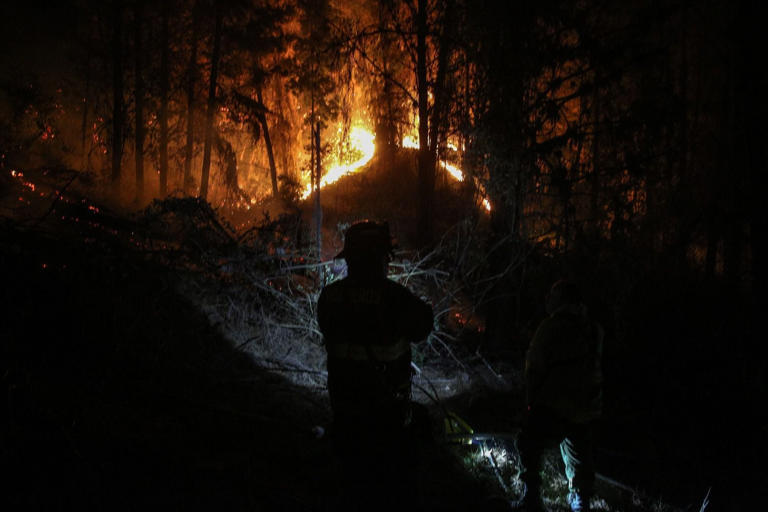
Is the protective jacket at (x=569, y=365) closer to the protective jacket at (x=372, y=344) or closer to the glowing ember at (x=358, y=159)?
the protective jacket at (x=372, y=344)

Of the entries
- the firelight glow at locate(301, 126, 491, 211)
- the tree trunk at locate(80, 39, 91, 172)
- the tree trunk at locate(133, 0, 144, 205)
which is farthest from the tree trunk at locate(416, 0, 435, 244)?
Result: the tree trunk at locate(80, 39, 91, 172)

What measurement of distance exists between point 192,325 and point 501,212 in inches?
220

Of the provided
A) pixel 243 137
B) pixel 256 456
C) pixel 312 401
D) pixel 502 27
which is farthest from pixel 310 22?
pixel 256 456

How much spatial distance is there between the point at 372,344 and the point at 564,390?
187cm

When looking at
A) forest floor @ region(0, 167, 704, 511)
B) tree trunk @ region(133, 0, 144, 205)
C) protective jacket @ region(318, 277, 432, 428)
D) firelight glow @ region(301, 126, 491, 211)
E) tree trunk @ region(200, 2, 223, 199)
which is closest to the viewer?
protective jacket @ region(318, 277, 432, 428)

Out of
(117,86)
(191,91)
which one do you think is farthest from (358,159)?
(117,86)

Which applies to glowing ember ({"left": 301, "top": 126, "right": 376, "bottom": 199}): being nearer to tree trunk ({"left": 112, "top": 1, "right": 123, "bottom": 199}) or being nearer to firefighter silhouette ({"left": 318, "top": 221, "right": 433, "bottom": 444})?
tree trunk ({"left": 112, "top": 1, "right": 123, "bottom": 199})

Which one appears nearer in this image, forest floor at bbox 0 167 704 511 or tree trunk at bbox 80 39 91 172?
forest floor at bbox 0 167 704 511

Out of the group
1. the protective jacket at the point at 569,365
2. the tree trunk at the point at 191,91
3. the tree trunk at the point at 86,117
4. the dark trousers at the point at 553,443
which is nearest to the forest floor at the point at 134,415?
the dark trousers at the point at 553,443

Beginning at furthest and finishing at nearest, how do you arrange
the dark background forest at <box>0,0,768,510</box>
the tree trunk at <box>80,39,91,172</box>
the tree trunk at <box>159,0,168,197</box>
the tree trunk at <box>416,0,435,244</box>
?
1. the tree trunk at <box>80,39,91,172</box>
2. the tree trunk at <box>159,0,168,197</box>
3. the tree trunk at <box>416,0,435,244</box>
4. the dark background forest at <box>0,0,768,510</box>

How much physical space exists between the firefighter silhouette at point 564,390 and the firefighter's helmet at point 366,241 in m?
1.72

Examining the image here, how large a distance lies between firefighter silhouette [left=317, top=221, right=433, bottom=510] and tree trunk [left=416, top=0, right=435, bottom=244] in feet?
33.5

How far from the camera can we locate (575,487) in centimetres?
420

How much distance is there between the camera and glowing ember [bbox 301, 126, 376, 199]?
24.3 meters
